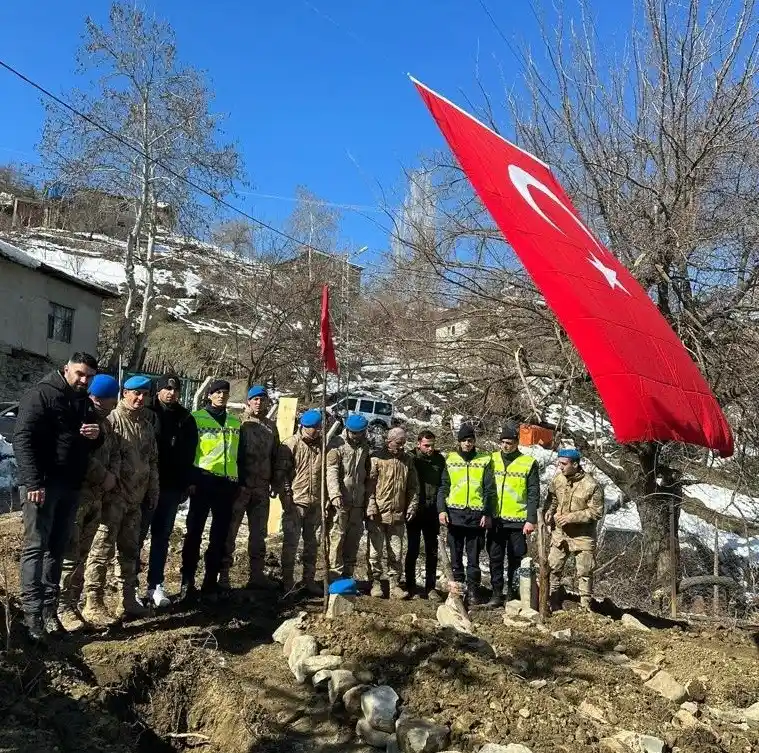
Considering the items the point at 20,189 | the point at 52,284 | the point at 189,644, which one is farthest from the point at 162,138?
the point at 20,189

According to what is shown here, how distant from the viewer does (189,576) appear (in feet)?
21.9

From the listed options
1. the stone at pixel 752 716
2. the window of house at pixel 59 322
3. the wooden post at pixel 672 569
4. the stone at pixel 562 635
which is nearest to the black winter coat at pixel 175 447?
the stone at pixel 562 635

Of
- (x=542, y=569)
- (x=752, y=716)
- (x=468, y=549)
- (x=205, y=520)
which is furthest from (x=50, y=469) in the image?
(x=752, y=716)

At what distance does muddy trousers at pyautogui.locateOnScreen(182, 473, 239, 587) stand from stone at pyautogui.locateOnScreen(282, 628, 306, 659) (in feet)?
4.53

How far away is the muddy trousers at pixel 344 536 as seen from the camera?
7.25m

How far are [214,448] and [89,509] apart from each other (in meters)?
1.28

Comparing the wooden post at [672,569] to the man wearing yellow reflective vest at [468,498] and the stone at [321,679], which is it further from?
the stone at [321,679]

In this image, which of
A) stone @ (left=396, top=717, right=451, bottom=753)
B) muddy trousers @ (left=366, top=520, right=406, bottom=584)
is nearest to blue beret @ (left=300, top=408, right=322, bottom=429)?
muddy trousers @ (left=366, top=520, right=406, bottom=584)

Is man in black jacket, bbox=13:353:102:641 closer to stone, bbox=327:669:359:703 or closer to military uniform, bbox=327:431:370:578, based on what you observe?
stone, bbox=327:669:359:703

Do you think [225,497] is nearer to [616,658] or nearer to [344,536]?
[344,536]

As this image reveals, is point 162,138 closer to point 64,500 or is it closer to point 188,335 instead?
point 188,335

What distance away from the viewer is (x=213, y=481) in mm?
6641

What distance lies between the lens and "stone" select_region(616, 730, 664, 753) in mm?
3943

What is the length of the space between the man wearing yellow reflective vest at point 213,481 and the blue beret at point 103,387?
3.98 ft
